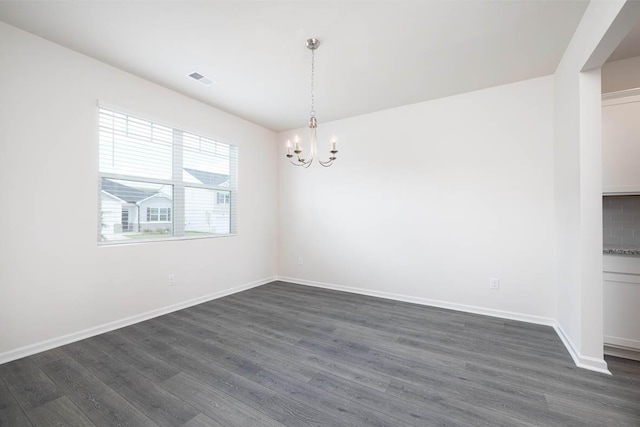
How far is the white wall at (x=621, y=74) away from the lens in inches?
98.3

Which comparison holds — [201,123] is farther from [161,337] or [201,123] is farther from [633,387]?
[633,387]

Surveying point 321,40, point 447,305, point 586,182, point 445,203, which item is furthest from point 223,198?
point 586,182

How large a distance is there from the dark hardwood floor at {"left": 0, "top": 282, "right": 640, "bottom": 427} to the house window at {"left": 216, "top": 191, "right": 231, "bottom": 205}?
6.03 ft

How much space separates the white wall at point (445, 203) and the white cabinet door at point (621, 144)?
0.47m

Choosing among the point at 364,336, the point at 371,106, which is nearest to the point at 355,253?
the point at 364,336

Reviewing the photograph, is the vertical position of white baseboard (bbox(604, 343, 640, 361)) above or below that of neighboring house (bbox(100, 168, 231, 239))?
below

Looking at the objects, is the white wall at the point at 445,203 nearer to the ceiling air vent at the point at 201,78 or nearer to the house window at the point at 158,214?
the ceiling air vent at the point at 201,78

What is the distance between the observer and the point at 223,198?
13.7 feet

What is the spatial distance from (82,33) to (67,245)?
76.6 inches

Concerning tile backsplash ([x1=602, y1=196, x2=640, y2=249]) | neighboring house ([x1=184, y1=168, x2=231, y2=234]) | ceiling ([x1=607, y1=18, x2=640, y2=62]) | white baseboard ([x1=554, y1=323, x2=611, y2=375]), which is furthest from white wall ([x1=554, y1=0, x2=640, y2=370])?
neighboring house ([x1=184, y1=168, x2=231, y2=234])

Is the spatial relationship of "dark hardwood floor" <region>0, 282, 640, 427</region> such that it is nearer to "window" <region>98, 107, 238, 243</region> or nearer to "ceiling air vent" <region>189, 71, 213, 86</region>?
"window" <region>98, 107, 238, 243</region>

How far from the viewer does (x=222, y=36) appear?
2.31 meters

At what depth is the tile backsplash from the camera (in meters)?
2.55

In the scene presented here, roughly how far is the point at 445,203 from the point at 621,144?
5.31 ft
